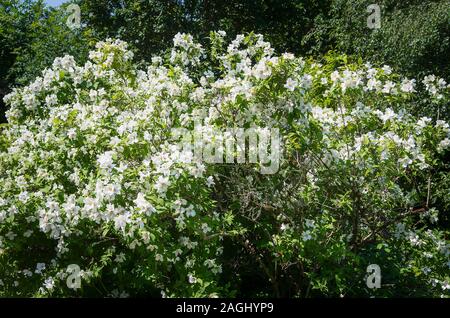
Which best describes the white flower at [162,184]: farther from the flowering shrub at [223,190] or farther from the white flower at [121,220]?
the white flower at [121,220]

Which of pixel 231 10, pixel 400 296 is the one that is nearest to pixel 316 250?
pixel 400 296

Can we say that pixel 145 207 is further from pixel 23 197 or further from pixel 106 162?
pixel 23 197

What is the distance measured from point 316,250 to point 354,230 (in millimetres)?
414

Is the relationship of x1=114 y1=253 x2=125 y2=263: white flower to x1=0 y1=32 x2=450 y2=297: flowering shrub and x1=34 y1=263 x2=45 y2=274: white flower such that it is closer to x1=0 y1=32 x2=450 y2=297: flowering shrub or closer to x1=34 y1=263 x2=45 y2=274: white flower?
x1=0 y1=32 x2=450 y2=297: flowering shrub

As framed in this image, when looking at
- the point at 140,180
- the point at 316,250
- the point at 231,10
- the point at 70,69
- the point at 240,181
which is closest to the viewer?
the point at 140,180

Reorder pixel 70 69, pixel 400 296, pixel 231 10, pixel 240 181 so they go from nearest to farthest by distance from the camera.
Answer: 1. pixel 240 181
2. pixel 400 296
3. pixel 70 69
4. pixel 231 10

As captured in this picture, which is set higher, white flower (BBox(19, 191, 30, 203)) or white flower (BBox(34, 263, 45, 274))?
white flower (BBox(19, 191, 30, 203))

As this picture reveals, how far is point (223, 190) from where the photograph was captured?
3576 millimetres

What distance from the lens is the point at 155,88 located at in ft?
11.7

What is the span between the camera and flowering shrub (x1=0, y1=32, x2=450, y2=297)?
295cm

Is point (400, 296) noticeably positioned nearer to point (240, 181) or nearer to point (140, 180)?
point (240, 181)

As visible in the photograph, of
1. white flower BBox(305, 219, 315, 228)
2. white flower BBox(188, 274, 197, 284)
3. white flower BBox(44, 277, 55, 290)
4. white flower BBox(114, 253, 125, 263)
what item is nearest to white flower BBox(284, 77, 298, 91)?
white flower BBox(305, 219, 315, 228)

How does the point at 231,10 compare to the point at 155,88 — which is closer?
the point at 155,88

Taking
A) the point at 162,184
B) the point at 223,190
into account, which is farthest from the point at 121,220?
the point at 223,190
